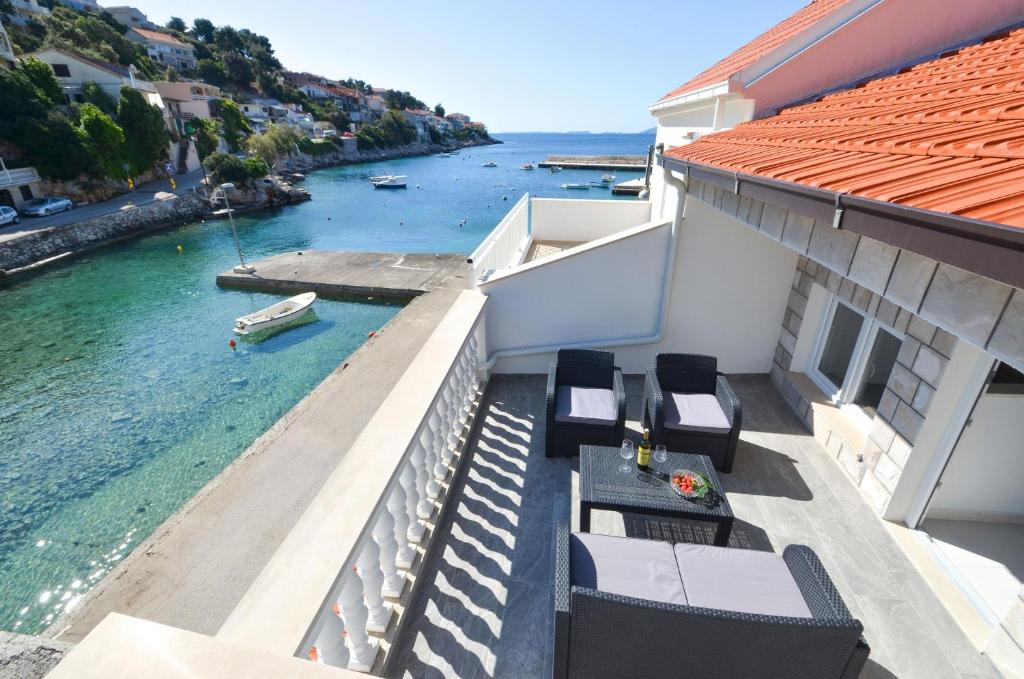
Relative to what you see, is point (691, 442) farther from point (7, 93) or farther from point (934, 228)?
point (7, 93)

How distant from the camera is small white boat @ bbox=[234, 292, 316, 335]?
48.1 feet

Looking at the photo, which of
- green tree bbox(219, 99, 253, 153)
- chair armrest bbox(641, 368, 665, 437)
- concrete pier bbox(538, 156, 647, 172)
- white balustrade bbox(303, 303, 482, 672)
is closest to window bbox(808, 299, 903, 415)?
chair armrest bbox(641, 368, 665, 437)

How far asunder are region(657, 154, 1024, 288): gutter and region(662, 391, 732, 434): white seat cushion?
2404mm

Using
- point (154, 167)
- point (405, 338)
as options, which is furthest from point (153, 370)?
point (154, 167)

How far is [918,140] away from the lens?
2.57 meters

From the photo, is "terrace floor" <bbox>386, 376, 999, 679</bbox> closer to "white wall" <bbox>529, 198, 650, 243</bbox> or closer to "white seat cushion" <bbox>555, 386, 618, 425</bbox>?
"white seat cushion" <bbox>555, 386, 618, 425</bbox>

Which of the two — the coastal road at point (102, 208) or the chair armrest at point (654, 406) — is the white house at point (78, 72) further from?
the chair armrest at point (654, 406)

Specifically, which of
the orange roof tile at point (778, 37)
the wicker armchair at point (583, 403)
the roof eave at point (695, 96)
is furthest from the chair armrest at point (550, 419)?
the orange roof tile at point (778, 37)

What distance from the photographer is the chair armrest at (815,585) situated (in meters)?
2.41

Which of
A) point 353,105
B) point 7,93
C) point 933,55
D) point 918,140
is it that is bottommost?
point 918,140

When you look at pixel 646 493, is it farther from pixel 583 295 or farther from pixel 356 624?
pixel 583 295

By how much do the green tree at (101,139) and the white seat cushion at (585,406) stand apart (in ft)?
148

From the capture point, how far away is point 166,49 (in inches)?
3275

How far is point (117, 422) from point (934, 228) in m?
14.2
